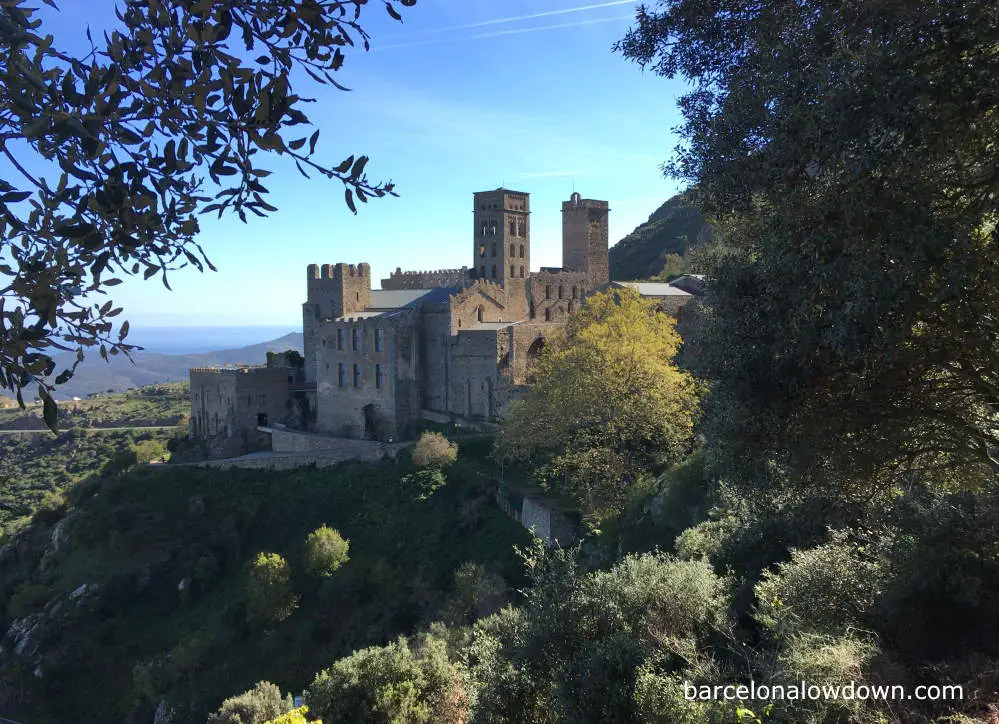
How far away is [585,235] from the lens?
6059 cm

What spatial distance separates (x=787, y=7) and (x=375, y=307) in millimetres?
35820

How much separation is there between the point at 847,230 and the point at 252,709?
18.1 metres

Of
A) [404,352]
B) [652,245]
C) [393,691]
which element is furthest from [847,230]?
[652,245]

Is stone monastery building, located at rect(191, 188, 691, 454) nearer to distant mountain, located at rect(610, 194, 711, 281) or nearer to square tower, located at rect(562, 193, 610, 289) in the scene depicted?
square tower, located at rect(562, 193, 610, 289)

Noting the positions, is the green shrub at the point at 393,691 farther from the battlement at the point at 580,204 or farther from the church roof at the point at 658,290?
the battlement at the point at 580,204

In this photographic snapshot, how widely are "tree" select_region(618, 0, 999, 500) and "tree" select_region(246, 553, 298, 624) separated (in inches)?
867

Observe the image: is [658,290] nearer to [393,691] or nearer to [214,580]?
[214,580]

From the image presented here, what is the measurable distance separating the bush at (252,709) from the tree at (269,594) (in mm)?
7868

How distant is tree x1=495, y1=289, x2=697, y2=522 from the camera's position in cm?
2359

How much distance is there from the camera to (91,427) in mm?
75625

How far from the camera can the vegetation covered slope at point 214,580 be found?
1022 inches

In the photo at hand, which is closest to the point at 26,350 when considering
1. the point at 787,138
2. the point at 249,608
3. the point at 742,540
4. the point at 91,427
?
the point at 787,138

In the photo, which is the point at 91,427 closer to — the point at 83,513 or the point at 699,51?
the point at 83,513

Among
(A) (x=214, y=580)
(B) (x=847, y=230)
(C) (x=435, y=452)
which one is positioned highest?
(B) (x=847, y=230)
